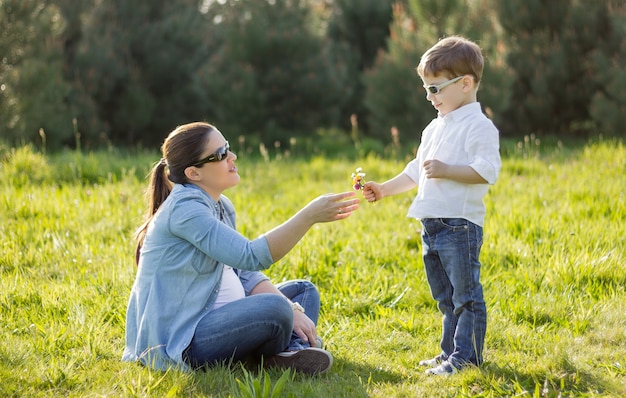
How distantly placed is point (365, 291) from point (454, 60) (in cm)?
182

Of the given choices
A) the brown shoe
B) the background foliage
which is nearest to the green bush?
the background foliage

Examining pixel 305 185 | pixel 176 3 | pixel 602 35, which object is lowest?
pixel 305 185

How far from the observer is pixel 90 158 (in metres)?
7.91

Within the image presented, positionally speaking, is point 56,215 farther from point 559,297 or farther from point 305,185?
point 559,297

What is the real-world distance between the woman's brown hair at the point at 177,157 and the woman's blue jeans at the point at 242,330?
0.60 metres

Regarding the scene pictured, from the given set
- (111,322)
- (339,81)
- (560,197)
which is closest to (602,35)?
(339,81)

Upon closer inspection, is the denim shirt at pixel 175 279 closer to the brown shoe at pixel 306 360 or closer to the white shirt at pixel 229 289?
the white shirt at pixel 229 289

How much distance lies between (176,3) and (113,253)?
991 cm

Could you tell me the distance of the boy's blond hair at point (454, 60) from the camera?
3.17m

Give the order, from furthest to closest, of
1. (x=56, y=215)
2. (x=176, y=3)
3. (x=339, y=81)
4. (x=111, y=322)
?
(x=176, y=3) → (x=339, y=81) → (x=56, y=215) → (x=111, y=322)

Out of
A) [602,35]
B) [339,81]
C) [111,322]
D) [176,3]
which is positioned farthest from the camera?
[176,3]

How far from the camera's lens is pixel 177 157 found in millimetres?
3311

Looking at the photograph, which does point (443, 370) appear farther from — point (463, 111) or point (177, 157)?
point (177, 157)

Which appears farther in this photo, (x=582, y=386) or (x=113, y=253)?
(x=113, y=253)
